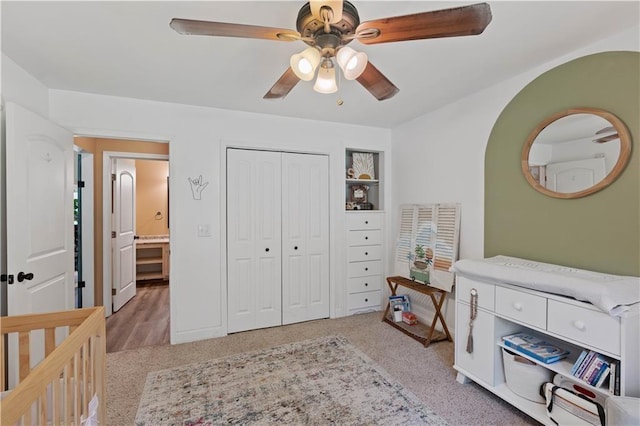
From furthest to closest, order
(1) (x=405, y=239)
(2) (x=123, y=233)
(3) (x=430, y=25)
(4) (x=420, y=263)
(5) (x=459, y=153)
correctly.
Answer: (2) (x=123, y=233) → (1) (x=405, y=239) → (4) (x=420, y=263) → (5) (x=459, y=153) → (3) (x=430, y=25)

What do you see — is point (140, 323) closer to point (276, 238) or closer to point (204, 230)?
point (204, 230)

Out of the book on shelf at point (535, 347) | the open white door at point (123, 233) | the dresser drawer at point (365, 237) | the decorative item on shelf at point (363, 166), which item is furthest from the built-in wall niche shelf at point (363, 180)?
the open white door at point (123, 233)

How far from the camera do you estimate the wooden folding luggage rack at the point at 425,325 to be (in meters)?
2.79

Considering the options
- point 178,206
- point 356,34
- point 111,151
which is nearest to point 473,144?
point 356,34

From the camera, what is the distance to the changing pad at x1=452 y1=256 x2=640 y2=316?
1421 millimetres

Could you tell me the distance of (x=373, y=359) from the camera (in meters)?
2.54

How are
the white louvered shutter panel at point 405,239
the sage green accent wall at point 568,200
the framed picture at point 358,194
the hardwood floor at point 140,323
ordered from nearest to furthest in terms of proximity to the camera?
the sage green accent wall at point 568,200 → the hardwood floor at point 140,323 → the white louvered shutter panel at point 405,239 → the framed picture at point 358,194

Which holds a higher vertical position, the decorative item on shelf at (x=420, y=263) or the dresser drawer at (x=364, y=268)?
the decorative item on shelf at (x=420, y=263)

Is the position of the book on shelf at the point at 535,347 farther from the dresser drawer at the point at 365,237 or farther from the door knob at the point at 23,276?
the door knob at the point at 23,276

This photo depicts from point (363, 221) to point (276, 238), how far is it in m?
1.07

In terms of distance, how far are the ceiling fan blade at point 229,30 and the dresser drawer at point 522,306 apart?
6.20ft

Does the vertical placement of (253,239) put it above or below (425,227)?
below

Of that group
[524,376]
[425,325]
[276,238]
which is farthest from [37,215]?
[425,325]

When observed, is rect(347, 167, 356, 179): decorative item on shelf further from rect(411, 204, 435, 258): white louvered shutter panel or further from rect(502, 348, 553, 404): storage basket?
rect(502, 348, 553, 404): storage basket
